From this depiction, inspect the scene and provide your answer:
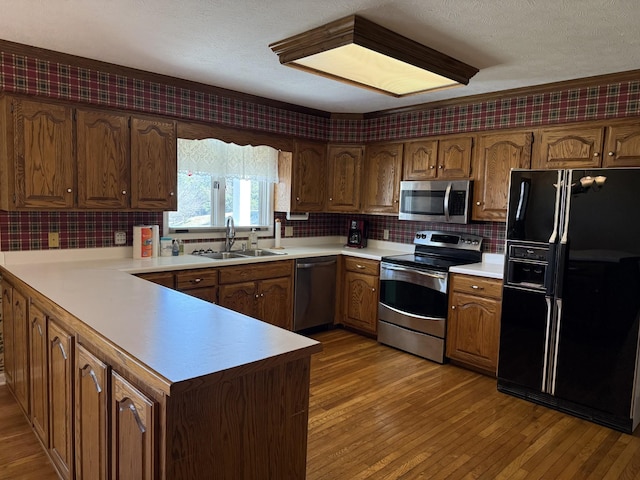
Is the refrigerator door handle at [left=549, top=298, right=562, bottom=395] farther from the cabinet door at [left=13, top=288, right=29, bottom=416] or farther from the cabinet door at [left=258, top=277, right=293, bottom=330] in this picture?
the cabinet door at [left=13, top=288, right=29, bottom=416]

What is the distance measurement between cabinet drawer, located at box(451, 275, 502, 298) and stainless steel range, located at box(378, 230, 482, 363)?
0.09 meters

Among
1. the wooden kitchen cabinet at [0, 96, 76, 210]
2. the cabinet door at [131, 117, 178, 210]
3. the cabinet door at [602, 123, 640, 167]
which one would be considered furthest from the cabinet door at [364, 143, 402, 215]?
the wooden kitchen cabinet at [0, 96, 76, 210]

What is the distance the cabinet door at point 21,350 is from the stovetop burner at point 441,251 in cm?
283

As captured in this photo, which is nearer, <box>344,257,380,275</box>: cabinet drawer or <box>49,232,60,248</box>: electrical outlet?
<box>49,232,60,248</box>: electrical outlet

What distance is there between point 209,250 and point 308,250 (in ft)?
3.22

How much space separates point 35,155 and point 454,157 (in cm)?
326

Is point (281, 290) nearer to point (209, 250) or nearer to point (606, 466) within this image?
point (209, 250)

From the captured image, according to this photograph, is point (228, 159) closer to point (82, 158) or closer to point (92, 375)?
point (82, 158)

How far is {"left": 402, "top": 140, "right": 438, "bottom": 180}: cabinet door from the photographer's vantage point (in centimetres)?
422

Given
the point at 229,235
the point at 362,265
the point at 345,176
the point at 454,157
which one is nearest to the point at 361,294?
the point at 362,265

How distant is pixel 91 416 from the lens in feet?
5.70

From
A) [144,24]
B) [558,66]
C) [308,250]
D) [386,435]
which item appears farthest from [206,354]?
[308,250]

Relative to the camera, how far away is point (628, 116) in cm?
310

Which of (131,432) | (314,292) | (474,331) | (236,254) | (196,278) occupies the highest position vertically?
(236,254)
